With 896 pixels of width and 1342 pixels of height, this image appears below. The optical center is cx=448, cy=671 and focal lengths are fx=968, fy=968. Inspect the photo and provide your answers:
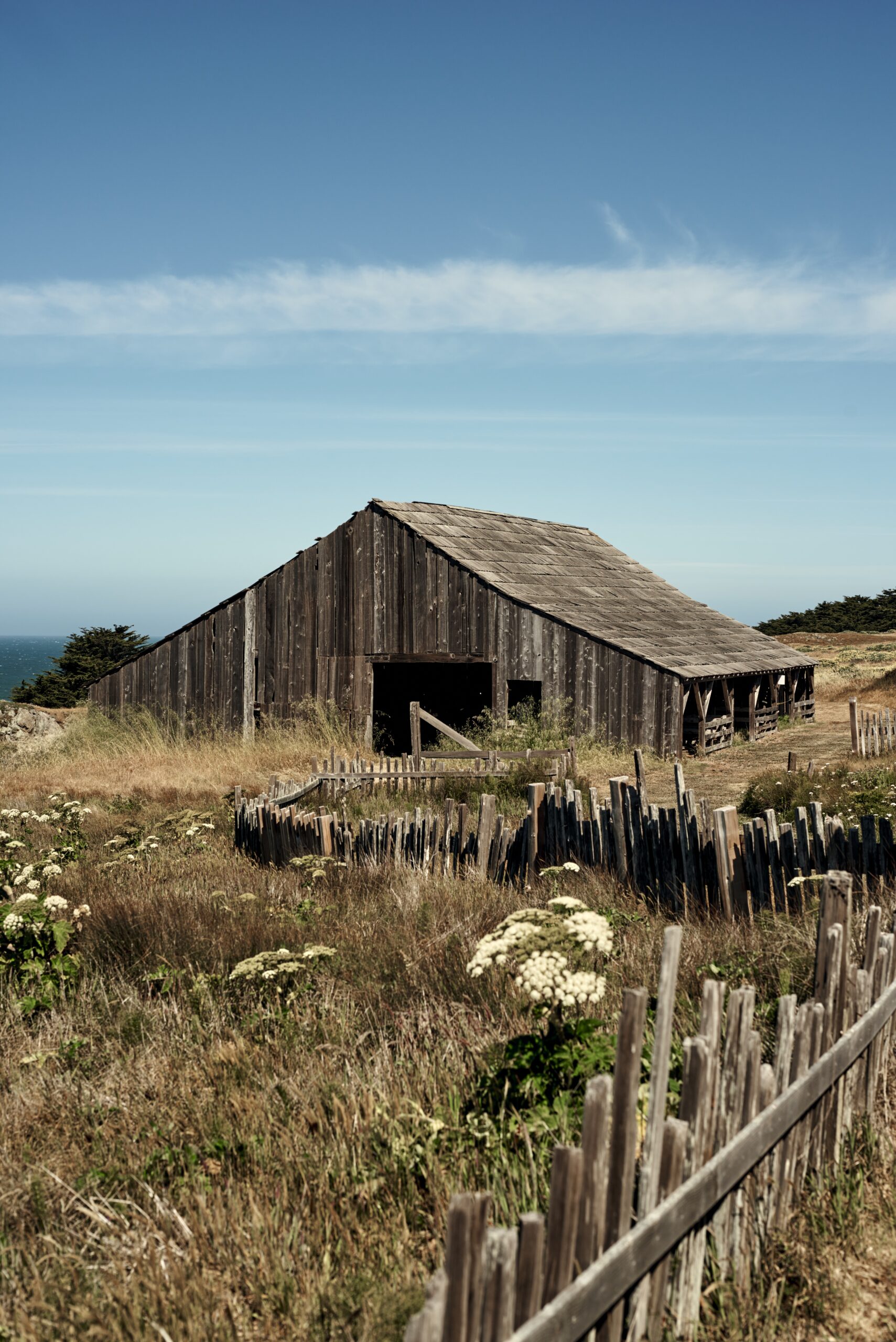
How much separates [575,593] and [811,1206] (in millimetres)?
22810

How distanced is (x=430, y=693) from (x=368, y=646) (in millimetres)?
5212

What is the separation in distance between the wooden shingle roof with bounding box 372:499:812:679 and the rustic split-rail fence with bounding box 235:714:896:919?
11539 mm

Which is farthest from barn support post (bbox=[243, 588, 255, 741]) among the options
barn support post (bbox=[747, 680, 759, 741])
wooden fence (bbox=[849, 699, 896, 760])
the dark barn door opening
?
wooden fence (bbox=[849, 699, 896, 760])

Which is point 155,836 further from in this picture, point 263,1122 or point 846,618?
point 846,618

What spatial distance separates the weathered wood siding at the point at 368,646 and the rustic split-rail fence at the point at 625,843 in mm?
10232

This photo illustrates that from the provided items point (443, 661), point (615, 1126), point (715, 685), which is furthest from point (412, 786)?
point (715, 685)

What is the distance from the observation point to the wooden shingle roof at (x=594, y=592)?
900 inches

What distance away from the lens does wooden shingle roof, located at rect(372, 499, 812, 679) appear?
75.0 feet

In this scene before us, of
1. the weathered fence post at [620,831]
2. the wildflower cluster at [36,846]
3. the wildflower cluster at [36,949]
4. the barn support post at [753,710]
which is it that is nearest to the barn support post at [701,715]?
the barn support post at [753,710]

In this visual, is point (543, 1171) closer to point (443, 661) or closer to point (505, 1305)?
point (505, 1305)

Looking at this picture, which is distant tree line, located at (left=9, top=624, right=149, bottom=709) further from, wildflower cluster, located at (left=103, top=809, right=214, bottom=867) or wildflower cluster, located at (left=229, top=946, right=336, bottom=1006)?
wildflower cluster, located at (left=229, top=946, right=336, bottom=1006)

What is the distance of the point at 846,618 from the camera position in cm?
7144

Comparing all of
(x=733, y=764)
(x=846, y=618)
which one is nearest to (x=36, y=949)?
(x=733, y=764)

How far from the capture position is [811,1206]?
3.37 meters
